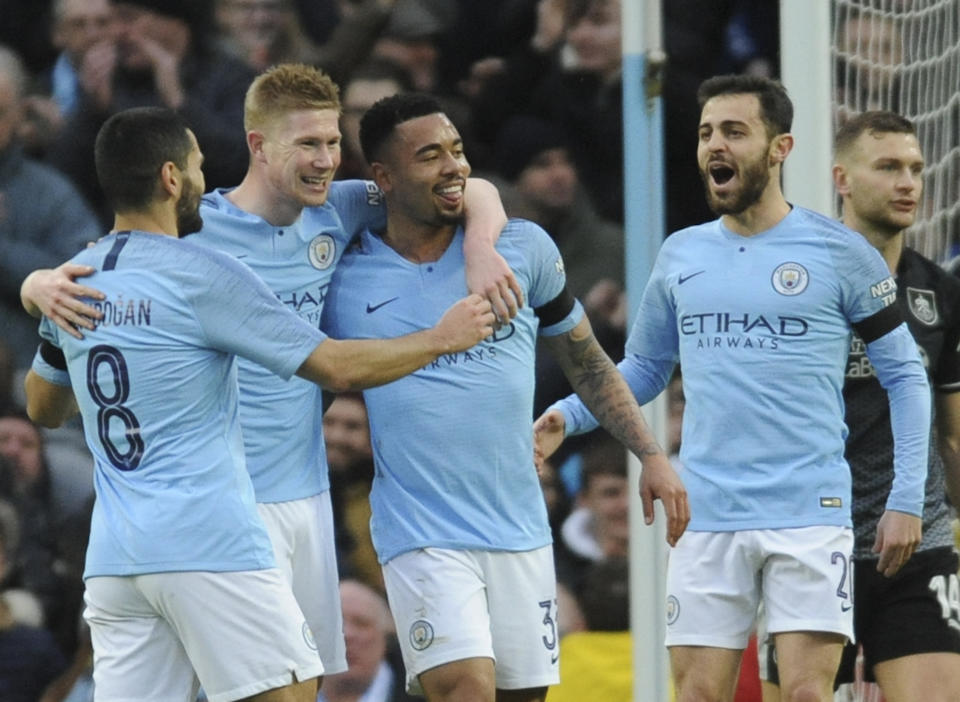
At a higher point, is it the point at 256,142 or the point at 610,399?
the point at 256,142

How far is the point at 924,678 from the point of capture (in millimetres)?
4848


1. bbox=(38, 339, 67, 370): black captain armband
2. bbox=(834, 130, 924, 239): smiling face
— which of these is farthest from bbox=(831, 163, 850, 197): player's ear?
bbox=(38, 339, 67, 370): black captain armband

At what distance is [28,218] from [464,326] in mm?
3603

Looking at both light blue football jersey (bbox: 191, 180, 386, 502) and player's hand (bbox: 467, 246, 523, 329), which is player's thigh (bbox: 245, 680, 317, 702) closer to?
light blue football jersey (bbox: 191, 180, 386, 502)

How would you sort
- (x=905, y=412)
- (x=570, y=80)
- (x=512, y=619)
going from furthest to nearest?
(x=570, y=80)
(x=905, y=412)
(x=512, y=619)

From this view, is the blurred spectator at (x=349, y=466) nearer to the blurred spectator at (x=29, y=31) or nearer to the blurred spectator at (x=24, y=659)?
the blurred spectator at (x=24, y=659)

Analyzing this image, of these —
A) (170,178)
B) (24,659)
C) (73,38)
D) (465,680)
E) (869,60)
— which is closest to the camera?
(170,178)

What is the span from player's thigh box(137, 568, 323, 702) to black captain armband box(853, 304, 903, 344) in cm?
182

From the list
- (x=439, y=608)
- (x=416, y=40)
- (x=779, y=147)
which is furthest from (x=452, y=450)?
(x=416, y=40)

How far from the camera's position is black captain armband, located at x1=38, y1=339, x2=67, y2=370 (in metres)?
4.29

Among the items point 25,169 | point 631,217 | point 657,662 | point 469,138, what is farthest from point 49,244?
point 657,662

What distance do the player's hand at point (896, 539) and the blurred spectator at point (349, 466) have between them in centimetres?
281

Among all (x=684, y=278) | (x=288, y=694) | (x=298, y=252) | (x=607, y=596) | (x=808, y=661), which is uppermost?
(x=298, y=252)

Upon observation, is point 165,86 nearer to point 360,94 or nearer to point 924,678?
point 360,94
